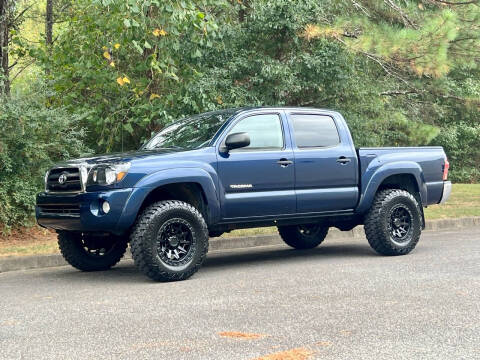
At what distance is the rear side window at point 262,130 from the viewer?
8.73 metres

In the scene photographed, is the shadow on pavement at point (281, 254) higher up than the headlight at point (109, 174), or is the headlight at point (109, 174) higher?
the headlight at point (109, 174)

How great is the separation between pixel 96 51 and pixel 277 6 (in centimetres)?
404

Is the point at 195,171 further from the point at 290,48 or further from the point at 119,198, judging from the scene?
the point at 290,48

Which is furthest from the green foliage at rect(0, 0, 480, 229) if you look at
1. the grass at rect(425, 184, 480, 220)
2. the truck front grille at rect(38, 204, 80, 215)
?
the truck front grille at rect(38, 204, 80, 215)

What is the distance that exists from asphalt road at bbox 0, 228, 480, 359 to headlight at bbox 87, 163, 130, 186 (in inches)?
44.3

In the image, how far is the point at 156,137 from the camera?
938 centimetres

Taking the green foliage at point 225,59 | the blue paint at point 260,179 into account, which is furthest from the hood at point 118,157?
the green foliage at point 225,59

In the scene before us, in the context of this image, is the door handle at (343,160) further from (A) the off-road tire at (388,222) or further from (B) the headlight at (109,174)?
(B) the headlight at (109,174)

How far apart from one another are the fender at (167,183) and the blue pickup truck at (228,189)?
11 millimetres

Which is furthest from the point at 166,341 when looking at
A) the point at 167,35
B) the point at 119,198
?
the point at 167,35

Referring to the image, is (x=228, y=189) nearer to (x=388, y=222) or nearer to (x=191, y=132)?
(x=191, y=132)

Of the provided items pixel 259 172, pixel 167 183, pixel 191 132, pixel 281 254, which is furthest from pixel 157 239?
pixel 281 254

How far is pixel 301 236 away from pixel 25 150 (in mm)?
5026

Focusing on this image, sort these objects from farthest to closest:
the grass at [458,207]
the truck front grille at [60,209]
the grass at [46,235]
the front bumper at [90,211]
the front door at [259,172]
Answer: the grass at [458,207] → the grass at [46,235] → the front door at [259,172] → the truck front grille at [60,209] → the front bumper at [90,211]
